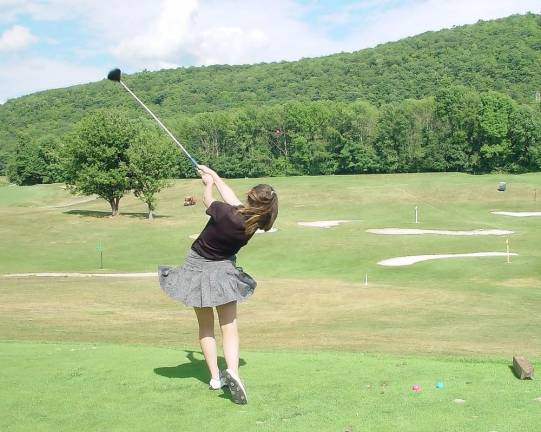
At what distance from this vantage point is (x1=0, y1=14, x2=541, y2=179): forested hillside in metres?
82.2

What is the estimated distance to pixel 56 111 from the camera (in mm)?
126625

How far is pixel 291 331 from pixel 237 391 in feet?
32.7

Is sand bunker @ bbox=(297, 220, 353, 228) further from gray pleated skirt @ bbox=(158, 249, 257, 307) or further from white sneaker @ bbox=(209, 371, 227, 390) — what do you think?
white sneaker @ bbox=(209, 371, 227, 390)

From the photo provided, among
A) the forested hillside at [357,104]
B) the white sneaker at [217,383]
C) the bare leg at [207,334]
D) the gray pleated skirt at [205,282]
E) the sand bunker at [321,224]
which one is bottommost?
the sand bunker at [321,224]

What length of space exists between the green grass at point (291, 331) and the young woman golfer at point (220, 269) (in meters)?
0.46

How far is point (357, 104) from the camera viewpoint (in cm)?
9125

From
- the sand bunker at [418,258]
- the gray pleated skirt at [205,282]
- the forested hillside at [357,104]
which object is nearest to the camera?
the gray pleated skirt at [205,282]

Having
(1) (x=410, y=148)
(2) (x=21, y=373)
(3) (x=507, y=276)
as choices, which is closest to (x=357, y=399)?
(2) (x=21, y=373)

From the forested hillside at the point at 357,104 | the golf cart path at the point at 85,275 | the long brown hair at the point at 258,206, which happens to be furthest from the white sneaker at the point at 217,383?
the forested hillside at the point at 357,104

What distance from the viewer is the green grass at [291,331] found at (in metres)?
5.71

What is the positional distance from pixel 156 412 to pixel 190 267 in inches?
59.7

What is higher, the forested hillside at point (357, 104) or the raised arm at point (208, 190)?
the forested hillside at point (357, 104)

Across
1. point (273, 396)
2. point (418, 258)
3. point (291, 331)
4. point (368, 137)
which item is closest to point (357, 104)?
point (368, 137)

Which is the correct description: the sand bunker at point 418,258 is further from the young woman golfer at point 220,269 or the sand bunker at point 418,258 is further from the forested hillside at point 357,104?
the forested hillside at point 357,104
